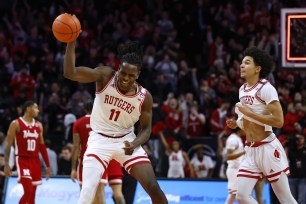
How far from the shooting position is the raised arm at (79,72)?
277 inches

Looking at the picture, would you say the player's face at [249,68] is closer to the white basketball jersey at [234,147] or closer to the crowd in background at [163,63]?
the white basketball jersey at [234,147]

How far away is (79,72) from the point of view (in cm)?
718

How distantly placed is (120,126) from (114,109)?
0.73 ft

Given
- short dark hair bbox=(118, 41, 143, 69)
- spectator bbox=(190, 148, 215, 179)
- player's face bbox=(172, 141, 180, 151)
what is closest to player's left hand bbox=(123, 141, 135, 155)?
short dark hair bbox=(118, 41, 143, 69)

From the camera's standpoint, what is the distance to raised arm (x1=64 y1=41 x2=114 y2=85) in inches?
277

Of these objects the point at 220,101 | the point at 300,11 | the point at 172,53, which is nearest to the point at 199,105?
the point at 220,101

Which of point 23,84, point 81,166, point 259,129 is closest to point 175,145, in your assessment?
point 81,166

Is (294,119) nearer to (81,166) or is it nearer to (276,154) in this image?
(81,166)

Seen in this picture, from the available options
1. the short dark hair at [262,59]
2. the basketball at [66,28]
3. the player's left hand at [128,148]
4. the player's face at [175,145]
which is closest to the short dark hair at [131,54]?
the basketball at [66,28]

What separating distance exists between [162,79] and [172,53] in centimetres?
146

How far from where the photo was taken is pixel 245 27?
19312 millimetres

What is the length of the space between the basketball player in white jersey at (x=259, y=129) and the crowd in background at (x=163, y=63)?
5.59 meters

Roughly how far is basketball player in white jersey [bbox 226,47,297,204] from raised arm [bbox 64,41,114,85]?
147cm

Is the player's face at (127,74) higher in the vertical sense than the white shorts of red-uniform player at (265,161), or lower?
higher
